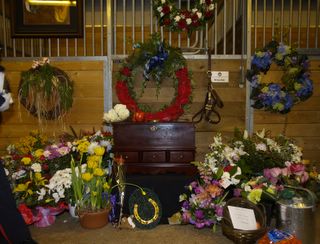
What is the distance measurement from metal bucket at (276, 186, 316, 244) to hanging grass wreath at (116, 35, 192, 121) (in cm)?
107

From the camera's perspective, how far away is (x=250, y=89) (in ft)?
8.41

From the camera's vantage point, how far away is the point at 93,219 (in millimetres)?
1764

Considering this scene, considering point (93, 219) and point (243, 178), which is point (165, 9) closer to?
point (243, 178)

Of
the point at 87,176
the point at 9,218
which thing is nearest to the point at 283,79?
the point at 87,176

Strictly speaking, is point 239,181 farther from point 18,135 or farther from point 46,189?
point 18,135

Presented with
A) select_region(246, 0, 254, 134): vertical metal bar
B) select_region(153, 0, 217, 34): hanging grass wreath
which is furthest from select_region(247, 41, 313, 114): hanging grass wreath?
select_region(153, 0, 217, 34): hanging grass wreath

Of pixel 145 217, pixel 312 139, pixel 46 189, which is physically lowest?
pixel 145 217

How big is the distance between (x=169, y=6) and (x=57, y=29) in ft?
2.93

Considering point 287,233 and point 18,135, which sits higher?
point 18,135

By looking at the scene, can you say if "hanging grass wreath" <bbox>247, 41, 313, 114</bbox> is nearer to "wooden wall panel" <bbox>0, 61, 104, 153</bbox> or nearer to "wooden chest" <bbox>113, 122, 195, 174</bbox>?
"wooden chest" <bbox>113, 122, 195, 174</bbox>

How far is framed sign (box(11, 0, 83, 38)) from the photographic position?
2531 mm

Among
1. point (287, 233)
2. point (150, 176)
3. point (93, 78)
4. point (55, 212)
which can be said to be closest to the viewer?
point (287, 233)

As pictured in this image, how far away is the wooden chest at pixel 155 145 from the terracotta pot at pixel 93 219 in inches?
17.3

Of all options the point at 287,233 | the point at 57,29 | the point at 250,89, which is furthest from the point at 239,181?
the point at 57,29
